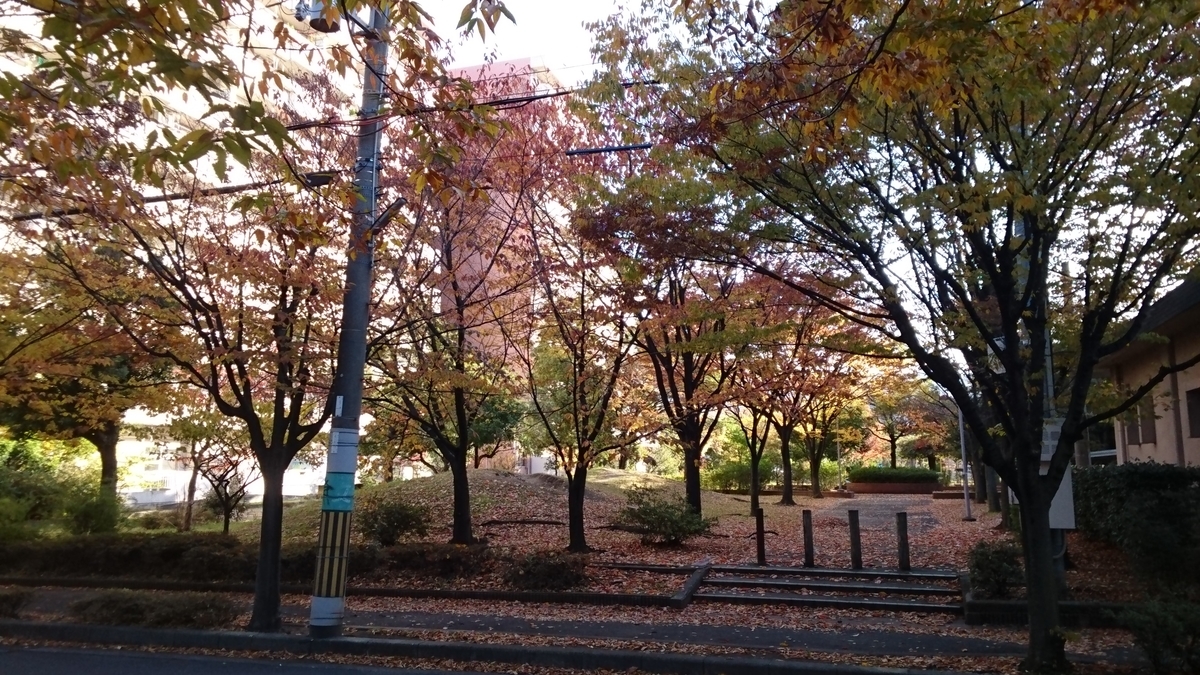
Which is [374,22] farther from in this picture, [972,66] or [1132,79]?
[1132,79]

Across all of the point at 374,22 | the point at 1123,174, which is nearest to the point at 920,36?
the point at 1123,174

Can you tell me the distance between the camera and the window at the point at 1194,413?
51.9 feet

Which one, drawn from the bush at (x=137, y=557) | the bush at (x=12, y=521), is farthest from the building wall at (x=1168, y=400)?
the bush at (x=12, y=521)

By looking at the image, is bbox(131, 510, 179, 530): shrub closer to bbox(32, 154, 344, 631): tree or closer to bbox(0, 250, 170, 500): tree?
bbox(0, 250, 170, 500): tree

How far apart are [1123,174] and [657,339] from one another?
10.6 meters

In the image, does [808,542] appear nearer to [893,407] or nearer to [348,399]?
[348,399]

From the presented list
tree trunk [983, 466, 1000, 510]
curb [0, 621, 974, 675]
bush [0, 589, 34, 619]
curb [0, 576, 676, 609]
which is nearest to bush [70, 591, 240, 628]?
curb [0, 621, 974, 675]

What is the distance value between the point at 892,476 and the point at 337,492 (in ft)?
112

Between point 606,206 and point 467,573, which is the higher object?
point 606,206

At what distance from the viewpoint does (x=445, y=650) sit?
9.30 meters

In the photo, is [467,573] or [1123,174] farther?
[467,573]

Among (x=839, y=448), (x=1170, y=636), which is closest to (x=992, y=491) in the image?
(x=839, y=448)

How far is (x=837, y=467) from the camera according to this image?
4253 cm

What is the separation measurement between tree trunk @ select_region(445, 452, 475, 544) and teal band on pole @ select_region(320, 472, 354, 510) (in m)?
5.43
